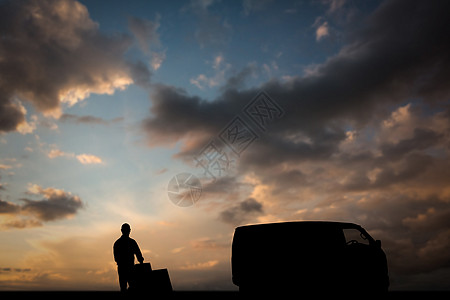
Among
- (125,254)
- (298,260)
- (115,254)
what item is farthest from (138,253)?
(298,260)

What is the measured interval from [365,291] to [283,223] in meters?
2.32

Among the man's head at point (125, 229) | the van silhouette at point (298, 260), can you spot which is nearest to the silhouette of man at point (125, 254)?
the man's head at point (125, 229)

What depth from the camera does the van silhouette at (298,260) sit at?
632 centimetres

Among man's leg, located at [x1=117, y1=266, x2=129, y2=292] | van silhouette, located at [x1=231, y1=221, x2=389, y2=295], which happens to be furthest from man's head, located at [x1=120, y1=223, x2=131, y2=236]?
van silhouette, located at [x1=231, y1=221, x2=389, y2=295]

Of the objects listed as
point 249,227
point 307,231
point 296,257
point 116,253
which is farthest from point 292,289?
point 116,253

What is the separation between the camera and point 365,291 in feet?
23.1

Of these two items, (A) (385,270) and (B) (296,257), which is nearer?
(B) (296,257)

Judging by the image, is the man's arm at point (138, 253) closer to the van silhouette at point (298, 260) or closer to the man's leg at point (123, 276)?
the man's leg at point (123, 276)

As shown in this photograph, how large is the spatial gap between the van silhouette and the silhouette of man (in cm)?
288

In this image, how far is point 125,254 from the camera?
855cm

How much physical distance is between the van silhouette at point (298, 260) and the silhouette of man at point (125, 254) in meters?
2.88

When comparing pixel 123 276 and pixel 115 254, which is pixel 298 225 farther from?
pixel 115 254

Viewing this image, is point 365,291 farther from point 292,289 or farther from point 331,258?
point 292,289

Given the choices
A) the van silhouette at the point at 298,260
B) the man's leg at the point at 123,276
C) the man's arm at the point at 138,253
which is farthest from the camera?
the man's arm at the point at 138,253
